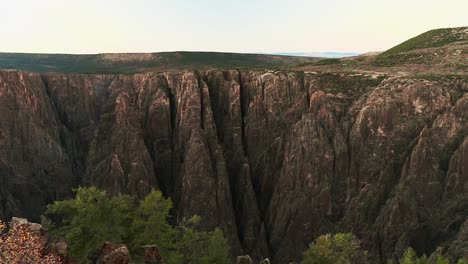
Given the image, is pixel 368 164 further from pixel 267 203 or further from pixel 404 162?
pixel 267 203

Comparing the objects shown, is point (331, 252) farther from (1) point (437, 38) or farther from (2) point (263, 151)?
(1) point (437, 38)

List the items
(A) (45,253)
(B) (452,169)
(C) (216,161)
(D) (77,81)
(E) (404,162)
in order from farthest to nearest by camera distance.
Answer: (D) (77,81), (C) (216,161), (E) (404,162), (B) (452,169), (A) (45,253)

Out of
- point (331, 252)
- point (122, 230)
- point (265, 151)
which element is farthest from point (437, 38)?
point (122, 230)

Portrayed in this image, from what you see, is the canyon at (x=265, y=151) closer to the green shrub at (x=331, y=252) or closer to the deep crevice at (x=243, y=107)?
the deep crevice at (x=243, y=107)

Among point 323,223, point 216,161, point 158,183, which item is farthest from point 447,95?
point 158,183

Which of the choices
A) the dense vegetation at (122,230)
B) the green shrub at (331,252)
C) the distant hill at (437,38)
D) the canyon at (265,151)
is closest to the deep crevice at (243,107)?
the canyon at (265,151)

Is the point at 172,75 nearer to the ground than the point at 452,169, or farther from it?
farther from it
